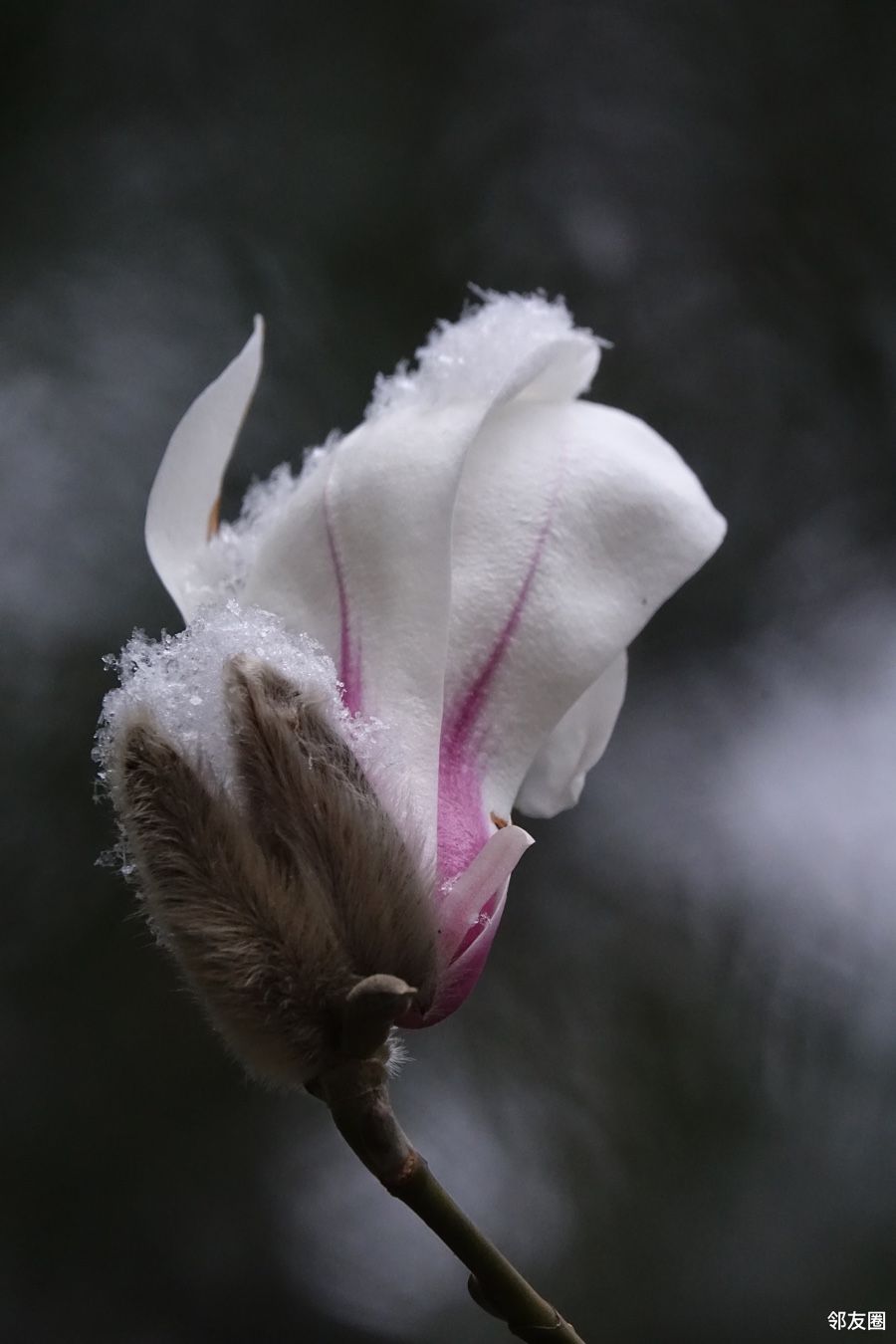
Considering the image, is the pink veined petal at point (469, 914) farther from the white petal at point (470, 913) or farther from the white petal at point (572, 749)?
the white petal at point (572, 749)

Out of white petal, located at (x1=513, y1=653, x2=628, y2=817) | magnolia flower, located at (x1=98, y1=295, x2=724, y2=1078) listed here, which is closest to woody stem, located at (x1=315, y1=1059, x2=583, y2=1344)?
magnolia flower, located at (x1=98, y1=295, x2=724, y2=1078)

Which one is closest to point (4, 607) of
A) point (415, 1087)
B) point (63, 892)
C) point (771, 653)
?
point (63, 892)

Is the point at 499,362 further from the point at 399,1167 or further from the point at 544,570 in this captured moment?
the point at 399,1167

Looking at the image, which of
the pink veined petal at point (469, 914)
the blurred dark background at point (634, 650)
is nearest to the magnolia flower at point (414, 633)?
the pink veined petal at point (469, 914)

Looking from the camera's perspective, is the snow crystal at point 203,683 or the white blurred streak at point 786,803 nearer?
the snow crystal at point 203,683

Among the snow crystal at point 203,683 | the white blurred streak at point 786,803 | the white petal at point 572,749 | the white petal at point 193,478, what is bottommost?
the snow crystal at point 203,683

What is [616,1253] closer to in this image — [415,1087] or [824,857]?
Answer: [415,1087]

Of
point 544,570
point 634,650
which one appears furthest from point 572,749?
point 634,650
